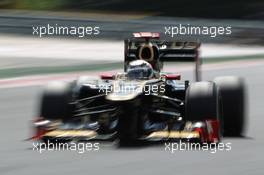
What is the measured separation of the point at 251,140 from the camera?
9.16 meters

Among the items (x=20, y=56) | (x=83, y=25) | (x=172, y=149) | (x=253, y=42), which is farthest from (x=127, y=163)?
(x=83, y=25)

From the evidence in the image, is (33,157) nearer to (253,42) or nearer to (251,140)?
(251,140)

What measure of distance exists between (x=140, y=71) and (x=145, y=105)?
439mm


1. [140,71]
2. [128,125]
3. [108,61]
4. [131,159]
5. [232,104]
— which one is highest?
[108,61]

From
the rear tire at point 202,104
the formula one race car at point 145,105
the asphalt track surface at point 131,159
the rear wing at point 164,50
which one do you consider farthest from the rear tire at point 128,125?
the rear wing at point 164,50

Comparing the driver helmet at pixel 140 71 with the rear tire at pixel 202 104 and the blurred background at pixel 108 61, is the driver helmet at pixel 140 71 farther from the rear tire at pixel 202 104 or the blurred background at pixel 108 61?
the blurred background at pixel 108 61

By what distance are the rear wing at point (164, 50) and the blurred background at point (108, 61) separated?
108cm

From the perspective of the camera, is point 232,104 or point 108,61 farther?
point 108,61

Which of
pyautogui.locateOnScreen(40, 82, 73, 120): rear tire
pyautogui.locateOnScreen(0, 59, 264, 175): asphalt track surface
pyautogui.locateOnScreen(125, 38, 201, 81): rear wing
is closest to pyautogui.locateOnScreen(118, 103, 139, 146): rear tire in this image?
pyautogui.locateOnScreen(0, 59, 264, 175): asphalt track surface

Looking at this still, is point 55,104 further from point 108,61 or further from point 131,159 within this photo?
point 108,61

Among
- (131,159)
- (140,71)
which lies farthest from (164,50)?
(131,159)

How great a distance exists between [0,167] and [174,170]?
1.53m

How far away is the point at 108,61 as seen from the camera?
18328mm

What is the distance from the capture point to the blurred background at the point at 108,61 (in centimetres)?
777
